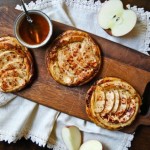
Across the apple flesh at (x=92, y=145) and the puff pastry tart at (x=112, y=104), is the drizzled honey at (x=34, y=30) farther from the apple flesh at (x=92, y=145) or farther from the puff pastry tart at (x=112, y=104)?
the apple flesh at (x=92, y=145)

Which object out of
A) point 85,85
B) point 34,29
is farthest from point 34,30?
point 85,85

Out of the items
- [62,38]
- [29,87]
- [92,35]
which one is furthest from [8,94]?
[92,35]

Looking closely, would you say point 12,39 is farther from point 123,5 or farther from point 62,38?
point 123,5

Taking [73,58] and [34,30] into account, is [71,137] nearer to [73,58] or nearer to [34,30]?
[73,58]

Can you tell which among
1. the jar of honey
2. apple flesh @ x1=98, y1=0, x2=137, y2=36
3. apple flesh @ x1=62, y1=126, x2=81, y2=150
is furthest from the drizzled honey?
apple flesh @ x1=62, y1=126, x2=81, y2=150

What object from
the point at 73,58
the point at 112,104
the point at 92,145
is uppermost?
the point at 73,58

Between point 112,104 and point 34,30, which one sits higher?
point 34,30
